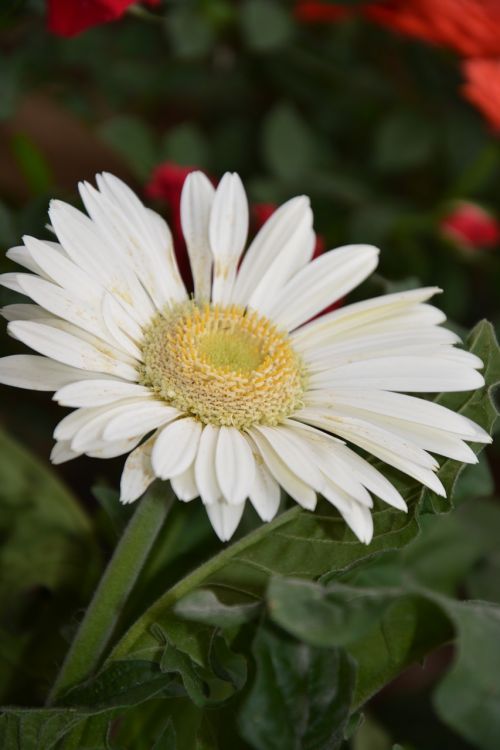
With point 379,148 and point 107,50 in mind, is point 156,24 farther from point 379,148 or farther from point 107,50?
point 379,148

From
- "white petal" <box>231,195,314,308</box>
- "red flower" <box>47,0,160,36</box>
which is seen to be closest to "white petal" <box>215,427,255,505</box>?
"white petal" <box>231,195,314,308</box>

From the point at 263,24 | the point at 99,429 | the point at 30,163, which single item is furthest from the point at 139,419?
the point at 263,24

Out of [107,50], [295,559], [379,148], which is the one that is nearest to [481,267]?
[379,148]

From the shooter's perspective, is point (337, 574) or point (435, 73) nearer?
point (337, 574)

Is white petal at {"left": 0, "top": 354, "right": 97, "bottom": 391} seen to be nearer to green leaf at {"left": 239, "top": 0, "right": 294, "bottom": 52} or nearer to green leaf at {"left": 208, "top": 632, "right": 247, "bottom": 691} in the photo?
green leaf at {"left": 208, "top": 632, "right": 247, "bottom": 691}

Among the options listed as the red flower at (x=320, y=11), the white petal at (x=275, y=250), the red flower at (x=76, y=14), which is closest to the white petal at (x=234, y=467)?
the white petal at (x=275, y=250)

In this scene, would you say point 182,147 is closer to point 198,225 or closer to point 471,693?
point 198,225
